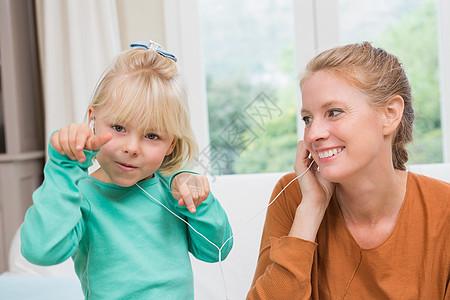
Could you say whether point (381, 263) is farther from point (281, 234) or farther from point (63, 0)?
point (63, 0)

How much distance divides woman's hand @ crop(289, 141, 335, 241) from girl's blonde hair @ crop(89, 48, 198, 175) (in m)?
0.32

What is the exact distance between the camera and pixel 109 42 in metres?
2.73

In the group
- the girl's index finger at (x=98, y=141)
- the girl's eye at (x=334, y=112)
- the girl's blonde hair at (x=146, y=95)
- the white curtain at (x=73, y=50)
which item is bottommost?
the girl's index finger at (x=98, y=141)

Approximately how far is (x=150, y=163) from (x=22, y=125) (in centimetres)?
206

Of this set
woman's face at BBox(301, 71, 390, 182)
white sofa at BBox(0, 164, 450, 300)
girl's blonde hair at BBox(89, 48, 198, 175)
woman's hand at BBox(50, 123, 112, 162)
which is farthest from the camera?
white sofa at BBox(0, 164, 450, 300)

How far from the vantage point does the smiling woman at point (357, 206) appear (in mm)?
1115

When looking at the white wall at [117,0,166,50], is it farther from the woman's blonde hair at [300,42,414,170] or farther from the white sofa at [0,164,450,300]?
the woman's blonde hair at [300,42,414,170]

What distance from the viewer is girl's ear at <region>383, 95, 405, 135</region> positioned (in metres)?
1.18

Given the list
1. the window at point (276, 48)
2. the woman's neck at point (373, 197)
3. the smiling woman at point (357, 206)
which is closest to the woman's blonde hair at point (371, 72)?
the smiling woman at point (357, 206)

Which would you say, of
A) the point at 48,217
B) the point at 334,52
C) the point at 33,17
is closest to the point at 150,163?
the point at 48,217

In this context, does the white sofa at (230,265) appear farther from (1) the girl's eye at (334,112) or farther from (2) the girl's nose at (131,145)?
(2) the girl's nose at (131,145)

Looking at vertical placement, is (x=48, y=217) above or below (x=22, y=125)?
below

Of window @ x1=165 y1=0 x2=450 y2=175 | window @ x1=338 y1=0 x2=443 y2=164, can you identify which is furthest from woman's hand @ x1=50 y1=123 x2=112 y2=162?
window @ x1=338 y1=0 x2=443 y2=164

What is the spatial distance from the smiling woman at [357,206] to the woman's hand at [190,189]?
0.24 metres
